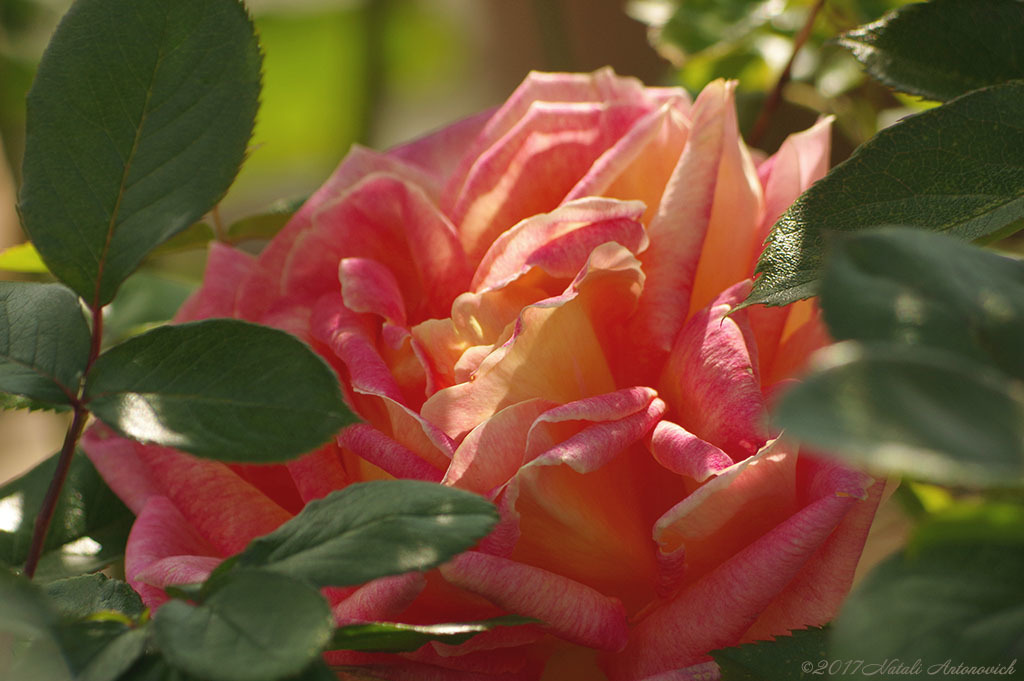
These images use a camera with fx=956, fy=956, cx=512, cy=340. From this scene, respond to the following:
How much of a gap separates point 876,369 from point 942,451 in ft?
0.04

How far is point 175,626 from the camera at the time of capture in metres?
0.14

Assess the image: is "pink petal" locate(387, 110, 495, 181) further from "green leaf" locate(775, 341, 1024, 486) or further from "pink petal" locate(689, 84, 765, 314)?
"green leaf" locate(775, 341, 1024, 486)

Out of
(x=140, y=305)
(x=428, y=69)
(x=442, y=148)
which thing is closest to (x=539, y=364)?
(x=442, y=148)

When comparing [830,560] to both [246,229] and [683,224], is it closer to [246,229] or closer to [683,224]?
[683,224]

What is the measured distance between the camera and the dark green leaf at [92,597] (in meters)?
0.17

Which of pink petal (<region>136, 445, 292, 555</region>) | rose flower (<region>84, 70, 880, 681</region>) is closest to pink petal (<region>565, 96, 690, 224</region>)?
rose flower (<region>84, 70, 880, 681</region>)

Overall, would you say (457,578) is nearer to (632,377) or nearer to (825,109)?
(632,377)

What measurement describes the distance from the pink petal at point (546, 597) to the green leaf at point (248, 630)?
37 millimetres

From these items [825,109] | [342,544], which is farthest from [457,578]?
[825,109]

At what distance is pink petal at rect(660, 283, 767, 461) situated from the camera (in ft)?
0.62

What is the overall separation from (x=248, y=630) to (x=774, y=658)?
92 millimetres

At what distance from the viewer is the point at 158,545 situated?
0.21m

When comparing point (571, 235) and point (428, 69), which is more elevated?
point (571, 235)

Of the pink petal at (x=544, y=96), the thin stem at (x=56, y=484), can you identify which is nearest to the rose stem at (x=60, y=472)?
the thin stem at (x=56, y=484)
